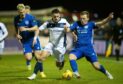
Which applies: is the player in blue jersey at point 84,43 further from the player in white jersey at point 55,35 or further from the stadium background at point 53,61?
the stadium background at point 53,61

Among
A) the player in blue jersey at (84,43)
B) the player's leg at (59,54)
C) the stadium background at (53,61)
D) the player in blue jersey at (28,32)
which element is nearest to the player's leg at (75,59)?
the player in blue jersey at (84,43)

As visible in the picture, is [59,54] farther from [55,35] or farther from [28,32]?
[28,32]

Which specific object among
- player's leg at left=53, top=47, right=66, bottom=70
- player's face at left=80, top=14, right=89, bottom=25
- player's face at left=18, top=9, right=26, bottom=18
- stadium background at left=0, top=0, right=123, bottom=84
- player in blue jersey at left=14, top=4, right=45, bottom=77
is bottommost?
stadium background at left=0, top=0, right=123, bottom=84

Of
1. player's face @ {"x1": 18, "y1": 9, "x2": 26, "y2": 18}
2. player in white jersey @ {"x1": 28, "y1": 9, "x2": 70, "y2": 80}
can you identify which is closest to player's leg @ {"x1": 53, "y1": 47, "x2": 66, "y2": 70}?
player in white jersey @ {"x1": 28, "y1": 9, "x2": 70, "y2": 80}

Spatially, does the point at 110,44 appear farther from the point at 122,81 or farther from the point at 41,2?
the point at 41,2

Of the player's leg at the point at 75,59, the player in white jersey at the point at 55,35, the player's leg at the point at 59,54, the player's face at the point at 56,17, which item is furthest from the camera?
the player's leg at the point at 59,54

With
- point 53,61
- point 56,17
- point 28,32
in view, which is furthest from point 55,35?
point 53,61

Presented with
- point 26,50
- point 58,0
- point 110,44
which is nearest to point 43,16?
point 58,0

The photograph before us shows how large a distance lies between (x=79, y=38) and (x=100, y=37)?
54.5 feet

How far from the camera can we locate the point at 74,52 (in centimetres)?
1244

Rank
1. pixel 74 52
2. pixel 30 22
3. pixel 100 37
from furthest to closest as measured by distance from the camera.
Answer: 1. pixel 100 37
2. pixel 30 22
3. pixel 74 52

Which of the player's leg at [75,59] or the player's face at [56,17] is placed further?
the player's face at [56,17]

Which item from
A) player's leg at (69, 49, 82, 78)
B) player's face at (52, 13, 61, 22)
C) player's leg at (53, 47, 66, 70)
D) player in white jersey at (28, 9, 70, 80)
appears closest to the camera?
player's leg at (69, 49, 82, 78)

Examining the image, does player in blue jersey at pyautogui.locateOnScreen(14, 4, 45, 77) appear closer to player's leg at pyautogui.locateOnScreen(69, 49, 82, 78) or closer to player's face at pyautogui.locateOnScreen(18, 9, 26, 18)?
player's face at pyautogui.locateOnScreen(18, 9, 26, 18)
